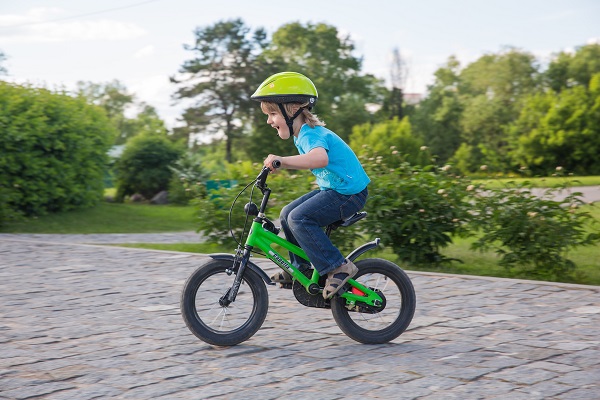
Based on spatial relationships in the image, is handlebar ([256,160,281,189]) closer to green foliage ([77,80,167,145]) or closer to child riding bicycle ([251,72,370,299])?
child riding bicycle ([251,72,370,299])

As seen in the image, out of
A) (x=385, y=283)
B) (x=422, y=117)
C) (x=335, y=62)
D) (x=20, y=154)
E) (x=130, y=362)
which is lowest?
(x=130, y=362)

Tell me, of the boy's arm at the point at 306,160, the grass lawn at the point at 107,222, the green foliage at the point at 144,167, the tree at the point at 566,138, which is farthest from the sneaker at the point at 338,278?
the tree at the point at 566,138

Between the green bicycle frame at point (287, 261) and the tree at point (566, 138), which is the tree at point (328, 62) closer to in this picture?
the tree at point (566, 138)

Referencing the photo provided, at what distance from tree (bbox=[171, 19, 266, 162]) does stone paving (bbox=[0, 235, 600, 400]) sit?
1729 inches

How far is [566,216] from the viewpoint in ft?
28.2

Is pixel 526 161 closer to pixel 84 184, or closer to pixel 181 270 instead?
pixel 84 184

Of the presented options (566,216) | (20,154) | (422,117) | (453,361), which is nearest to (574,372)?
(453,361)

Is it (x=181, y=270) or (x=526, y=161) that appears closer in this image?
(x=181, y=270)

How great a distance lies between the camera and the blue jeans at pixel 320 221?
5.33 metres

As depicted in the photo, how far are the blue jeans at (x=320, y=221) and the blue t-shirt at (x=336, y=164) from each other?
0.06 meters

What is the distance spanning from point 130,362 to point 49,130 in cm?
1332

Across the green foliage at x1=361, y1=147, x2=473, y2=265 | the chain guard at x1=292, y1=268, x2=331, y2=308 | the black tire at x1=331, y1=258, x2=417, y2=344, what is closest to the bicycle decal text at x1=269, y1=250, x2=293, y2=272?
the chain guard at x1=292, y1=268, x2=331, y2=308

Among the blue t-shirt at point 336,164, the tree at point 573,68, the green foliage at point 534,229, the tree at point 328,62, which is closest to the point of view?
the blue t-shirt at point 336,164

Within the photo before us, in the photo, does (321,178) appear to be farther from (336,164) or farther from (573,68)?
(573,68)
